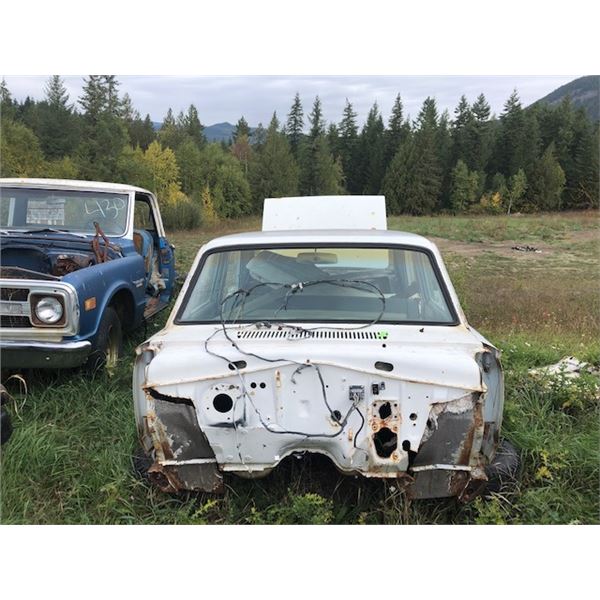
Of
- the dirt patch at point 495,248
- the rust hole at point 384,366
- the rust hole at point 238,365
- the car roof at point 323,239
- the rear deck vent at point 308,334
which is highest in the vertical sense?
the car roof at point 323,239

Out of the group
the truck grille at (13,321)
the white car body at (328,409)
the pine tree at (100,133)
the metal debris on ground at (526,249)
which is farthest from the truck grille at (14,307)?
the pine tree at (100,133)

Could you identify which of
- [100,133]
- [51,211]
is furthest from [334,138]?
[51,211]

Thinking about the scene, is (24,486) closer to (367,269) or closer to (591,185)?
(367,269)

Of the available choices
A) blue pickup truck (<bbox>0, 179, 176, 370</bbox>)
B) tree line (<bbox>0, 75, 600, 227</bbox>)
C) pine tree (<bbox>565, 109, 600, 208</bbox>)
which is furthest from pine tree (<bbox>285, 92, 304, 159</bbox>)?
blue pickup truck (<bbox>0, 179, 176, 370</bbox>)

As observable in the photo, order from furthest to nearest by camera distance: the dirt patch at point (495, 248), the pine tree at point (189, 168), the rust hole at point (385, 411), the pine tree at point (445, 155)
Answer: the pine tree at point (445, 155) → the pine tree at point (189, 168) → the dirt patch at point (495, 248) → the rust hole at point (385, 411)

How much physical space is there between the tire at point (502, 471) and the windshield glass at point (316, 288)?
0.80 m

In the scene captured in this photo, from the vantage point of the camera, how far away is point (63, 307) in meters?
3.91

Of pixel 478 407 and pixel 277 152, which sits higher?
pixel 277 152

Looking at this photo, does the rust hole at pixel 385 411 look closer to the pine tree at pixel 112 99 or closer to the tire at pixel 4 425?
the tire at pixel 4 425

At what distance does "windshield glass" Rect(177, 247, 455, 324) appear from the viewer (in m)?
2.90

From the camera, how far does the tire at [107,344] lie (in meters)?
4.38

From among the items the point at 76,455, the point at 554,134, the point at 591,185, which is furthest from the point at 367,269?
the point at 554,134

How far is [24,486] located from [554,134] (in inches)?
2160

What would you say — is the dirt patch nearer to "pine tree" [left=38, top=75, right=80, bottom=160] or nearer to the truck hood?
the truck hood
